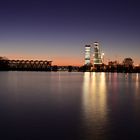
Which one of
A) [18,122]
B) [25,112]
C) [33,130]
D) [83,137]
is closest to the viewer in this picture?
[83,137]

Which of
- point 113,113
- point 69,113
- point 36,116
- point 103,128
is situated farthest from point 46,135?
point 113,113

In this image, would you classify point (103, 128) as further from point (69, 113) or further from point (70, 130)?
point (69, 113)

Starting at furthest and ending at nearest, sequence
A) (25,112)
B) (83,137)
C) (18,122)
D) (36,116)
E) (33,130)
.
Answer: (25,112), (36,116), (18,122), (33,130), (83,137)

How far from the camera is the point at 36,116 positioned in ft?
66.3

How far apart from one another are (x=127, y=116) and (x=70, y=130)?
669cm

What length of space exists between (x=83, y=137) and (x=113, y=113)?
8.39 meters

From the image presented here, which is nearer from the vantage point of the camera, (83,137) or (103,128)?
(83,137)

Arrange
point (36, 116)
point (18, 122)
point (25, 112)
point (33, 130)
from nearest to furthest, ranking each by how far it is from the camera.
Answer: point (33, 130), point (18, 122), point (36, 116), point (25, 112)

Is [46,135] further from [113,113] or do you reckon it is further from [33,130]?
[113,113]

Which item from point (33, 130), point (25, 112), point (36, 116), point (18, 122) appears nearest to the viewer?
point (33, 130)

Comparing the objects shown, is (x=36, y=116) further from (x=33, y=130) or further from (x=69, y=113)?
(x=33, y=130)

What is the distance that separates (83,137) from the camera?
14430mm

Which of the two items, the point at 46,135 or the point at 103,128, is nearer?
the point at 46,135

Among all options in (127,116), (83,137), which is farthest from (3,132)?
(127,116)
